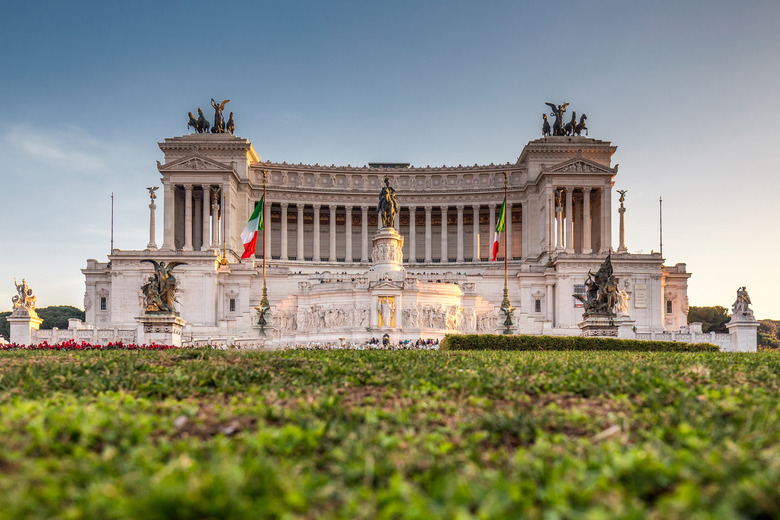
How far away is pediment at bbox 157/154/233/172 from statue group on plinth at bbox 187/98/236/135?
9.00 meters

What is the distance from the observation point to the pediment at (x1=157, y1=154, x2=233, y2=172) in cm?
8219

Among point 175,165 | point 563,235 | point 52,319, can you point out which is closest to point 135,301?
point 175,165

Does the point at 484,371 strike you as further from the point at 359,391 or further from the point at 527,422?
the point at 527,422

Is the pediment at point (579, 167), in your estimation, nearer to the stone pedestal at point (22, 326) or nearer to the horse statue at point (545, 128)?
the horse statue at point (545, 128)

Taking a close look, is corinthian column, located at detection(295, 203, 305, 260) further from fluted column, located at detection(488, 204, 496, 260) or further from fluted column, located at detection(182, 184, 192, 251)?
fluted column, located at detection(488, 204, 496, 260)

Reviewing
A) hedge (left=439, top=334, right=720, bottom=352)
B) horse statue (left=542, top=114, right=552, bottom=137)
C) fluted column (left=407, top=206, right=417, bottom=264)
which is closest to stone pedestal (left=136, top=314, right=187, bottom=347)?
hedge (left=439, top=334, right=720, bottom=352)

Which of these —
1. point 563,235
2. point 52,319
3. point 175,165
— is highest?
point 175,165

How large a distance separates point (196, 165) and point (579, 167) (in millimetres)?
45464

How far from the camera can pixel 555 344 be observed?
30578 millimetres

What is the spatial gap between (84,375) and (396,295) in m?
40.2

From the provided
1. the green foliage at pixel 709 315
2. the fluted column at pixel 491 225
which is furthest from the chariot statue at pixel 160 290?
the green foliage at pixel 709 315

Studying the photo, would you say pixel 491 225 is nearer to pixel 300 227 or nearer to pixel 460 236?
pixel 460 236

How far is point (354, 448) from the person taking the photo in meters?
7.57

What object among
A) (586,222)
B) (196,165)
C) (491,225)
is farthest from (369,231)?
(586,222)
